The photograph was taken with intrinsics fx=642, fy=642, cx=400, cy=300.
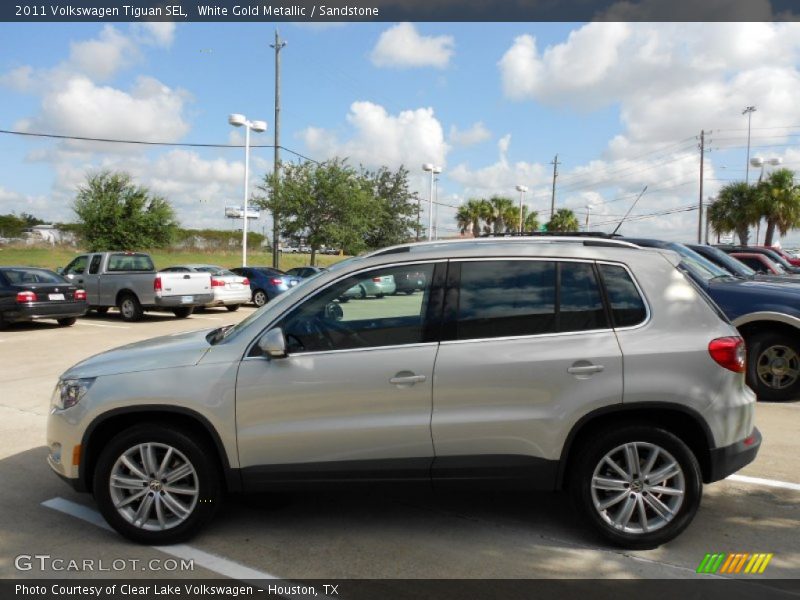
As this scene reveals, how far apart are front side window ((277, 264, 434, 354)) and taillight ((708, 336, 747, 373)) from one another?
1697 millimetres

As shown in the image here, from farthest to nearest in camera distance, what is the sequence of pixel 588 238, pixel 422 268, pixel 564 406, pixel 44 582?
pixel 588 238
pixel 422 268
pixel 564 406
pixel 44 582

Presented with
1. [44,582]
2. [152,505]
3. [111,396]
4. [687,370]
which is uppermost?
[687,370]

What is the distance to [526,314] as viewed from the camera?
3.85 m

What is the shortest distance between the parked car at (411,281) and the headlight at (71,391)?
1960 mm

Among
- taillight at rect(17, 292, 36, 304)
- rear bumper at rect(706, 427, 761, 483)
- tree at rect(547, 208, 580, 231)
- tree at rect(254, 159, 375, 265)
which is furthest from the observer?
tree at rect(547, 208, 580, 231)

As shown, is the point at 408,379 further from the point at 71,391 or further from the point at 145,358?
the point at 71,391

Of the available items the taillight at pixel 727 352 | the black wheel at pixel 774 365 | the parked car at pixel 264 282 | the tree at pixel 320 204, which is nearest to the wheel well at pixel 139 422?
the taillight at pixel 727 352

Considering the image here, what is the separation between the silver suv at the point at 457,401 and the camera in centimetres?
370

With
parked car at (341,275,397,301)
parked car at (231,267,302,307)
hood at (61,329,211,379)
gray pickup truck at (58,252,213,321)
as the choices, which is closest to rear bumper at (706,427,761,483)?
parked car at (341,275,397,301)

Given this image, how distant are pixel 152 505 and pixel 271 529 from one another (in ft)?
2.45

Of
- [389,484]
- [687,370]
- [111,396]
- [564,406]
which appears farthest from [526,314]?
[111,396]

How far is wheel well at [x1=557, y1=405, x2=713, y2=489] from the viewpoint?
3.74 meters

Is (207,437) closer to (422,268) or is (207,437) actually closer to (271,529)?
(271,529)

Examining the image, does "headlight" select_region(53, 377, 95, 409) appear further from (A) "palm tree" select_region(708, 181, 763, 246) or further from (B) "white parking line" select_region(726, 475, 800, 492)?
(A) "palm tree" select_region(708, 181, 763, 246)
